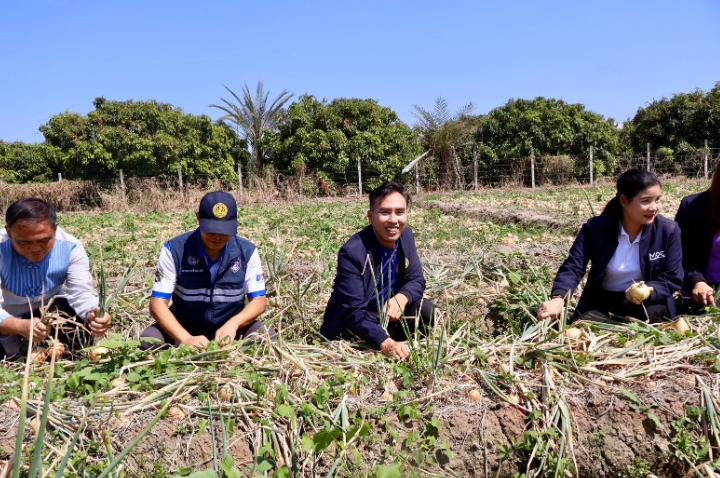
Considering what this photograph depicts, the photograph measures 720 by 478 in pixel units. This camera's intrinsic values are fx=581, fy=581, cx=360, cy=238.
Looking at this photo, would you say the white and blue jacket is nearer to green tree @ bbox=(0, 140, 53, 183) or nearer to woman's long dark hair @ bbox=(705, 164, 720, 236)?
woman's long dark hair @ bbox=(705, 164, 720, 236)

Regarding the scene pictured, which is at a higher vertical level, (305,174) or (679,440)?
(305,174)

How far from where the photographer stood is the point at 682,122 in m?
21.5

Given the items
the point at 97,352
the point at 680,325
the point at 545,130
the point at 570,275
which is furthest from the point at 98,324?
the point at 545,130

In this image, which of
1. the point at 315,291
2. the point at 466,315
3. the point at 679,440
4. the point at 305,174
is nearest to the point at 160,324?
the point at 315,291

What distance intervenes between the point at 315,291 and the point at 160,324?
1459 mm

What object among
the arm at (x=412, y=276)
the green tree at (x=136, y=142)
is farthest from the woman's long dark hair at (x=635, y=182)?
the green tree at (x=136, y=142)

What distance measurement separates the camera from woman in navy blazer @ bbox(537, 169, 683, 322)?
313 centimetres

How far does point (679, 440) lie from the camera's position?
7.02 feet

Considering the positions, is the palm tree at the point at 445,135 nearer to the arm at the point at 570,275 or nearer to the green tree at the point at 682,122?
the green tree at the point at 682,122

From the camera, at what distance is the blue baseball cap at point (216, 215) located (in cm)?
285

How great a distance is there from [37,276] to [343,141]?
17401 mm

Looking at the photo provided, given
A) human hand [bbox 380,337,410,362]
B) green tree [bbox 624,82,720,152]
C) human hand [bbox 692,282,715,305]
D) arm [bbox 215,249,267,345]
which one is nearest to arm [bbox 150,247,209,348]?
arm [bbox 215,249,267,345]

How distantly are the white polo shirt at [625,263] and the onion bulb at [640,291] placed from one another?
7.5 inches

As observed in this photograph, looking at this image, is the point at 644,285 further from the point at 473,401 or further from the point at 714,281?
the point at 473,401
